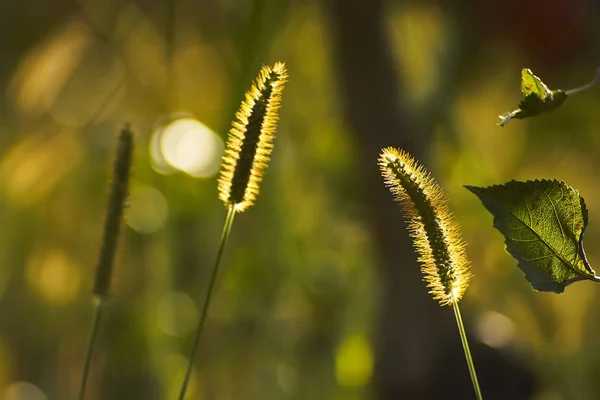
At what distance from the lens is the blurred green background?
117 centimetres

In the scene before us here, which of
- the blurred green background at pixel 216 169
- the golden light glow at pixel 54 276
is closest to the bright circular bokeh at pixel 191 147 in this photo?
the blurred green background at pixel 216 169

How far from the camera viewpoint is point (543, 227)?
27 centimetres

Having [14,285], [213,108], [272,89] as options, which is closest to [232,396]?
[14,285]

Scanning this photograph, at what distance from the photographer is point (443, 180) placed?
1008 mm

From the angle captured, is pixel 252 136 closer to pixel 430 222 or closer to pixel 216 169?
pixel 430 222

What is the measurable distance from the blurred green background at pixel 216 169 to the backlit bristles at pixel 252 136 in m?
0.78

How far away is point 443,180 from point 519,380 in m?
0.29

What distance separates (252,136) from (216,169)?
96 cm

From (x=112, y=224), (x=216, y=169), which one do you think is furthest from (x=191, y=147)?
(x=112, y=224)

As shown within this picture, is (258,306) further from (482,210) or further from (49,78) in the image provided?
(49,78)

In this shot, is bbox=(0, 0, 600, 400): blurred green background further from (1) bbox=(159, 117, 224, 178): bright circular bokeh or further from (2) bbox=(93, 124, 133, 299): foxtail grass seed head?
(2) bbox=(93, 124, 133, 299): foxtail grass seed head

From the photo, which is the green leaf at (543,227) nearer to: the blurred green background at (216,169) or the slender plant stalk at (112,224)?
the slender plant stalk at (112,224)

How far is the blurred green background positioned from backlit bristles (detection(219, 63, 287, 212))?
0.78 m

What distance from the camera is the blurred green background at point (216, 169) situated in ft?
3.85
